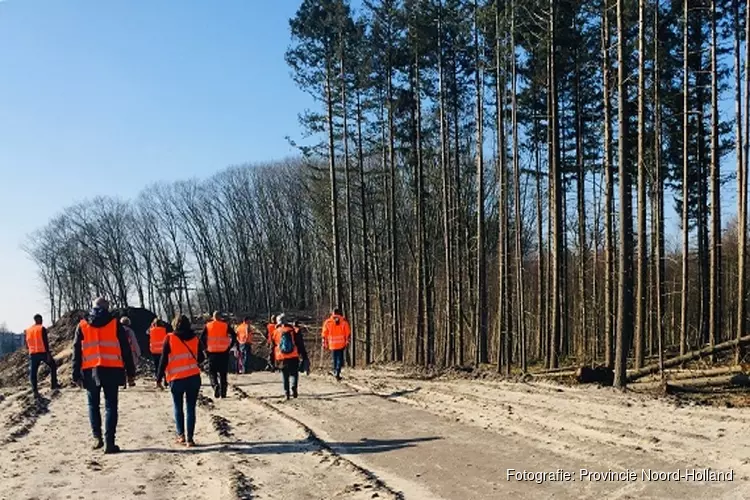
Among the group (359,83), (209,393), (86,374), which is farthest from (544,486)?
(359,83)

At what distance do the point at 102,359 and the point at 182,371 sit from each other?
3.53ft

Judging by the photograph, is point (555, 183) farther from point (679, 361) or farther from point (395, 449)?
point (395, 449)

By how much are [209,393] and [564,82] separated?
1914cm

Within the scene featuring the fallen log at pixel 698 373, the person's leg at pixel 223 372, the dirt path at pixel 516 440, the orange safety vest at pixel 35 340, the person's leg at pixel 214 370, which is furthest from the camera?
the orange safety vest at pixel 35 340

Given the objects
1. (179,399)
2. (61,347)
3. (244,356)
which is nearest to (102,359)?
(179,399)

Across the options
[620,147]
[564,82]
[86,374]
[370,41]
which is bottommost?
[86,374]

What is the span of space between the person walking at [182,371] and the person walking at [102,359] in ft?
1.79

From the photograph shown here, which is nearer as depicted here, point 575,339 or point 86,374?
point 86,374

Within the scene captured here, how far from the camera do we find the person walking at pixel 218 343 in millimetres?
14906

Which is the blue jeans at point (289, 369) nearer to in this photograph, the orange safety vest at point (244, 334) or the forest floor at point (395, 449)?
the forest floor at point (395, 449)

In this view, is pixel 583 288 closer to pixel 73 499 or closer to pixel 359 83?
pixel 359 83

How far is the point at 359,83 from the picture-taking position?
30625 millimetres

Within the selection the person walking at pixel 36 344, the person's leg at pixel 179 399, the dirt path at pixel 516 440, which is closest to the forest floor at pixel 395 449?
the dirt path at pixel 516 440

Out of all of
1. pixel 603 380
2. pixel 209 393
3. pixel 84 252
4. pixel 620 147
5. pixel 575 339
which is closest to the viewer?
pixel 620 147
